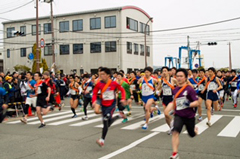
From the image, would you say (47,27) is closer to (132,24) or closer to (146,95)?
(132,24)

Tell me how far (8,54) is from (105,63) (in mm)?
19065

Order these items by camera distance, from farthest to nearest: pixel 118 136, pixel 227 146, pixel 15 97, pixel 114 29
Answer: pixel 114 29 < pixel 15 97 < pixel 118 136 < pixel 227 146

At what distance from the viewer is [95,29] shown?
42219mm

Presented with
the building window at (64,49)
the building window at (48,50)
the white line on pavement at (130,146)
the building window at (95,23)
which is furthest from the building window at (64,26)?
the white line on pavement at (130,146)

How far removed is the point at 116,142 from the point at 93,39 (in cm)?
3636

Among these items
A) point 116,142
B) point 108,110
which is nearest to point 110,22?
point 116,142

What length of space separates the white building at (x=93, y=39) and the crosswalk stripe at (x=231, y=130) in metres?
30.6

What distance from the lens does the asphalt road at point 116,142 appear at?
6.05 meters

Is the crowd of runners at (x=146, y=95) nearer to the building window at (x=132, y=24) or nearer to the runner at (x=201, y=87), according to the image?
the runner at (x=201, y=87)

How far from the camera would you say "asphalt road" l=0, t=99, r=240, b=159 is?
6.05m

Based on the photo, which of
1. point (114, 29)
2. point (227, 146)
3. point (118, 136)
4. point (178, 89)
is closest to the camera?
point (178, 89)

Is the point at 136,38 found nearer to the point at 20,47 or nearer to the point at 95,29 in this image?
the point at 95,29

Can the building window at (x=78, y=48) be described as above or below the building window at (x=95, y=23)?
below

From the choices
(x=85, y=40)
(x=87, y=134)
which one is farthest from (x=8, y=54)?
(x=87, y=134)
